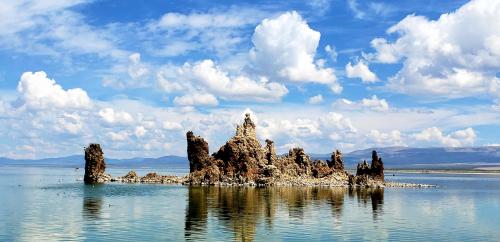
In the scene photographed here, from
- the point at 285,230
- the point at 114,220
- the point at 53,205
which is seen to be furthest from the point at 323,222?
the point at 53,205

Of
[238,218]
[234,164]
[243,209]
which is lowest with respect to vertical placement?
[238,218]

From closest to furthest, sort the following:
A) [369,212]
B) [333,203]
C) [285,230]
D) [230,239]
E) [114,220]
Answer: [230,239]
[285,230]
[114,220]
[369,212]
[333,203]

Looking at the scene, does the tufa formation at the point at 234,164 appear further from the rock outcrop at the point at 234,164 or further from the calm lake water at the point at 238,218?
the calm lake water at the point at 238,218

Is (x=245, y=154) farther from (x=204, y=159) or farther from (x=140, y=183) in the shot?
(x=140, y=183)

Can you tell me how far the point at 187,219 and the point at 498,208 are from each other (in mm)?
71808

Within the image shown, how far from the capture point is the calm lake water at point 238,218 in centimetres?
7500

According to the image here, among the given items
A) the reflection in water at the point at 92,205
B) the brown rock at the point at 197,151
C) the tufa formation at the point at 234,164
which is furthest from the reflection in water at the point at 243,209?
the brown rock at the point at 197,151

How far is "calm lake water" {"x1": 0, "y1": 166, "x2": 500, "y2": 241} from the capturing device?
7500 cm

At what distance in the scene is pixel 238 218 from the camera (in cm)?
9294

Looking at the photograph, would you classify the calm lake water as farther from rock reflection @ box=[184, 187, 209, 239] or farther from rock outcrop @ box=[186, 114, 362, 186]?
rock outcrop @ box=[186, 114, 362, 186]

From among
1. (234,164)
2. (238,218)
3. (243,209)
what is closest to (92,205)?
(243,209)

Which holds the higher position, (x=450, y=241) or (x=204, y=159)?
(x=204, y=159)

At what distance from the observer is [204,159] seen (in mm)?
189625

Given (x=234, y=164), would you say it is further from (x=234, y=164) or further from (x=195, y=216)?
(x=195, y=216)
